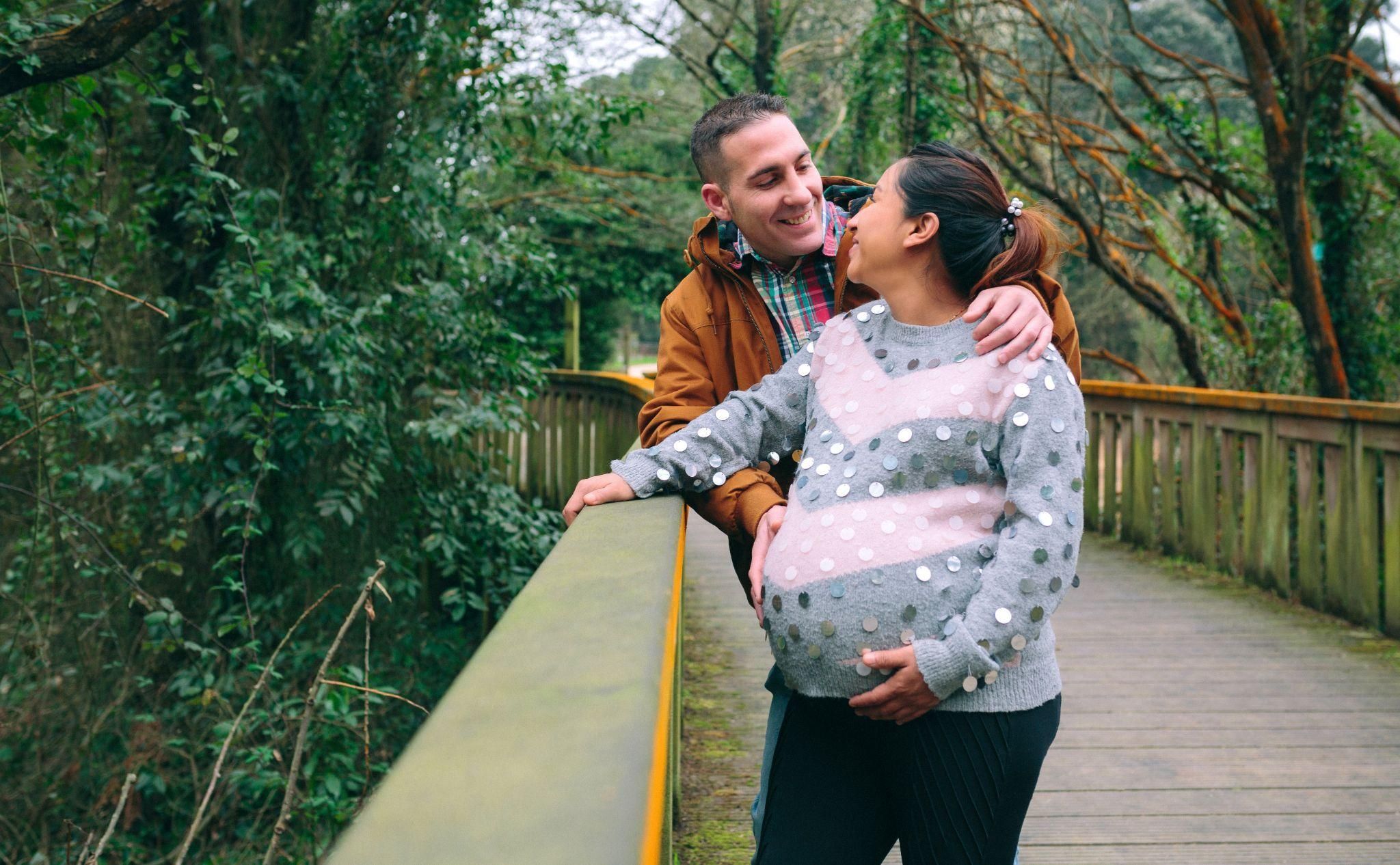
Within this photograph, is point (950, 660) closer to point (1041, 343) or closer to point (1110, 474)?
point (1041, 343)

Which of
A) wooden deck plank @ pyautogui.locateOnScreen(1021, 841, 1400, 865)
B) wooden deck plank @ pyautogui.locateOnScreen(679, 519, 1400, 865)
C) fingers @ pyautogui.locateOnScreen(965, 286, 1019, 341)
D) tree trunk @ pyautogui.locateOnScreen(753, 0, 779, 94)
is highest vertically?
tree trunk @ pyautogui.locateOnScreen(753, 0, 779, 94)

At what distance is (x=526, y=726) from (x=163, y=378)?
5.83 meters

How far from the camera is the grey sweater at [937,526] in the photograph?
58.5 inches

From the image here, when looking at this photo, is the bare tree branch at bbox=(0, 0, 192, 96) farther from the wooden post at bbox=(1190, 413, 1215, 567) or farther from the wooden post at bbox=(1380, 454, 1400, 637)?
the wooden post at bbox=(1190, 413, 1215, 567)

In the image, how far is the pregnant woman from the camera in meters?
1.51

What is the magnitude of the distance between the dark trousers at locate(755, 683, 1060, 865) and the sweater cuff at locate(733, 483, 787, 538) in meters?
0.27

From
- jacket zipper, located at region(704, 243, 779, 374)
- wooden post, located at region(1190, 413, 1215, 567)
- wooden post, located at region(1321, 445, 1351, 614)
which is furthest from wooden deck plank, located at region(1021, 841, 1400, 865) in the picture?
wooden post, located at region(1190, 413, 1215, 567)

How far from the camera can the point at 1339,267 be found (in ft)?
25.5

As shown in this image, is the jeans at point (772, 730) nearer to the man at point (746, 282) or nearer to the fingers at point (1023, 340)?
the man at point (746, 282)

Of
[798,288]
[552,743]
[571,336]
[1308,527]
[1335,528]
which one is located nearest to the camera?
[552,743]

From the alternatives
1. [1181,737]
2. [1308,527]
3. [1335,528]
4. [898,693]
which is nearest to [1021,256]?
[898,693]

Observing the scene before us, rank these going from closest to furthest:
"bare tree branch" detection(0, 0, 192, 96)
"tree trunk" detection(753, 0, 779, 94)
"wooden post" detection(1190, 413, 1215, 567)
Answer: "bare tree branch" detection(0, 0, 192, 96), "wooden post" detection(1190, 413, 1215, 567), "tree trunk" detection(753, 0, 779, 94)

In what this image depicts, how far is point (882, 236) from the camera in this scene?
5.66 ft

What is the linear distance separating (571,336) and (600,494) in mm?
17479
